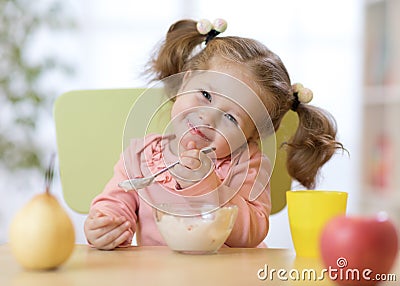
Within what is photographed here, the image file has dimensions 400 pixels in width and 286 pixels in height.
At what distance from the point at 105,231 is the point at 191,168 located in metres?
0.16

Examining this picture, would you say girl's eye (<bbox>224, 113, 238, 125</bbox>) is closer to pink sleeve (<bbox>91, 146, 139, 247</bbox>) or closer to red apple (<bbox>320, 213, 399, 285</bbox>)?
pink sleeve (<bbox>91, 146, 139, 247</bbox>)

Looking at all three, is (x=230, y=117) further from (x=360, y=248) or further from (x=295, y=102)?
(x=360, y=248)

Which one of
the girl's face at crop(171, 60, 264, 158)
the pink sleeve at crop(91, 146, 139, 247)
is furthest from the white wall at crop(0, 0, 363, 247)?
the girl's face at crop(171, 60, 264, 158)

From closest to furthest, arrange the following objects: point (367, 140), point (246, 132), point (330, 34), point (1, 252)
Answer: point (1, 252)
point (246, 132)
point (367, 140)
point (330, 34)

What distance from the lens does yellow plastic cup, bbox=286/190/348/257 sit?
0.94 meters

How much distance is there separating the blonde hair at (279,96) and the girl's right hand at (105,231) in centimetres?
34

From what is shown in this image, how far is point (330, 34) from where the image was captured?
11.3 ft

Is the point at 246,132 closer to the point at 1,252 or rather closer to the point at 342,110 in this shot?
the point at 1,252

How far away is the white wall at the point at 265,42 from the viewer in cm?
325

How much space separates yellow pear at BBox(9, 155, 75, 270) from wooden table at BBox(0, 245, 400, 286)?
0.02 m

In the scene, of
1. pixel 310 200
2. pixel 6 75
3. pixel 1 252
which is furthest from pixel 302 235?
pixel 6 75

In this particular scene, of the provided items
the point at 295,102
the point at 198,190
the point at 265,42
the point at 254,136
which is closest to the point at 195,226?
the point at 198,190

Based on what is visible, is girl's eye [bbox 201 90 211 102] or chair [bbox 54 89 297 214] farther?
chair [bbox 54 89 297 214]

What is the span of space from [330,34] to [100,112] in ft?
7.59
